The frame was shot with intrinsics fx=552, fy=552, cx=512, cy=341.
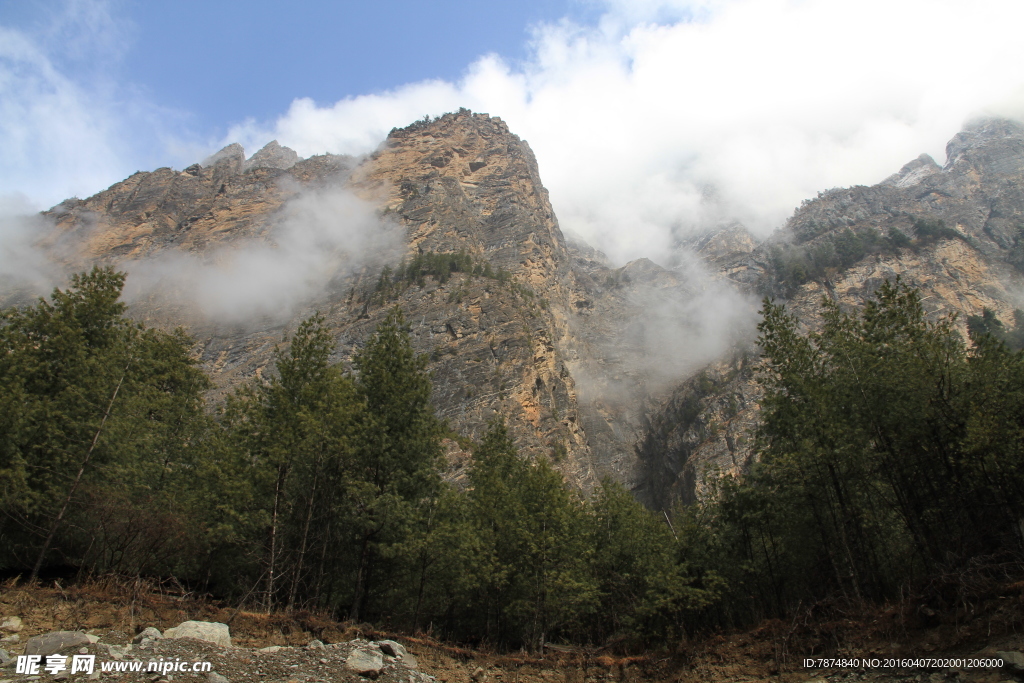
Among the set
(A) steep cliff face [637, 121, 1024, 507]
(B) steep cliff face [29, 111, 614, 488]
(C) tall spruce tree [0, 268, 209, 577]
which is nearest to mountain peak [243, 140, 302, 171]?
(B) steep cliff face [29, 111, 614, 488]

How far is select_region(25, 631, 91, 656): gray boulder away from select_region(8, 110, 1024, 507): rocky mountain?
38.3 m

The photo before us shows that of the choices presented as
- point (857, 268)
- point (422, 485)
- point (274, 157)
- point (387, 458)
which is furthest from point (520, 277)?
point (274, 157)

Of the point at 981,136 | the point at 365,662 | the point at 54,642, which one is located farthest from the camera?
the point at 981,136

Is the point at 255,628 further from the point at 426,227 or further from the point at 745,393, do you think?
the point at 426,227

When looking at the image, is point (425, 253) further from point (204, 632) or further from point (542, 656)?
point (204, 632)

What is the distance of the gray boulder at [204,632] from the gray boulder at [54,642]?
1323 millimetres

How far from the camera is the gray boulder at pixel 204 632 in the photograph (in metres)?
9.59

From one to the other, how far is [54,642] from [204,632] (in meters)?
2.14

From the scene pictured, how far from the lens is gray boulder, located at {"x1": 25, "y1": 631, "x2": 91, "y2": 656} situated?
27.0ft

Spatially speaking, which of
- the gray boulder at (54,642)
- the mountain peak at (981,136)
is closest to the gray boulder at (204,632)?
the gray boulder at (54,642)

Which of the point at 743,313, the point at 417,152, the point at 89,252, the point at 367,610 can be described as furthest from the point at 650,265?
the point at 367,610

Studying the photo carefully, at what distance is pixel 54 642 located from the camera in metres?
8.37

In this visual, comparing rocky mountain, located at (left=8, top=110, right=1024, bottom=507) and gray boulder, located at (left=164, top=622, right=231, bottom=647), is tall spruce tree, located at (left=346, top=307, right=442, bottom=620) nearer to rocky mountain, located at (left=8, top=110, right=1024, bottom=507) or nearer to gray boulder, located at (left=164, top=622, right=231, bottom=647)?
gray boulder, located at (left=164, top=622, right=231, bottom=647)

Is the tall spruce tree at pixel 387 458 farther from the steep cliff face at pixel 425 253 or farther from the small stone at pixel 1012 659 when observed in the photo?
the steep cliff face at pixel 425 253
